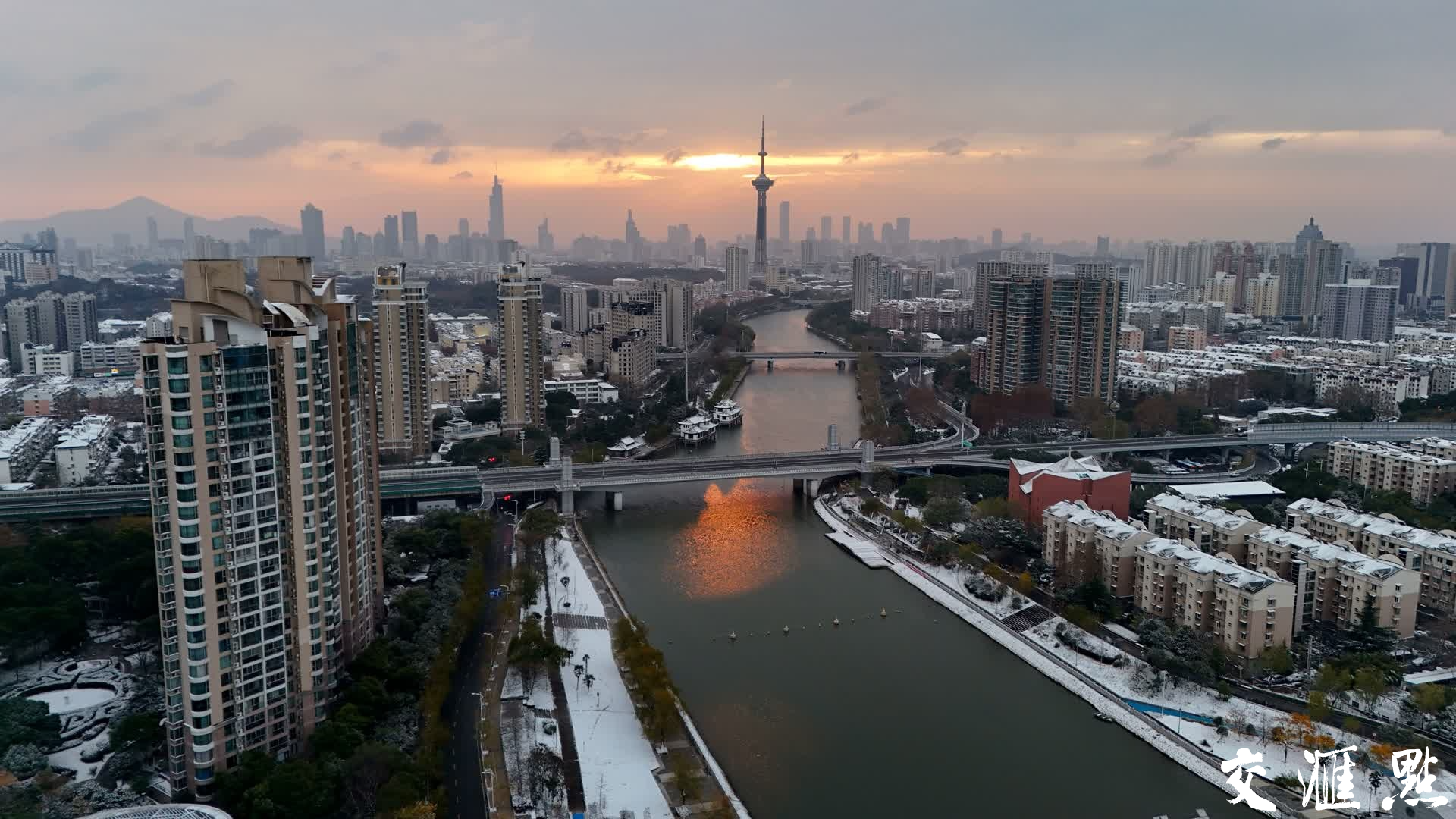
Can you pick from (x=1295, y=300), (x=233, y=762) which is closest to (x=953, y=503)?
(x=233, y=762)

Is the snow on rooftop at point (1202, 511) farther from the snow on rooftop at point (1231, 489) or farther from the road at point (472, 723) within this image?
the road at point (472, 723)

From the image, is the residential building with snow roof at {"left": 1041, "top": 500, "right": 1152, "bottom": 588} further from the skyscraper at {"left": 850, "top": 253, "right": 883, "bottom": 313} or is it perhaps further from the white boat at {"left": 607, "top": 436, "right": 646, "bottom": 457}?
the skyscraper at {"left": 850, "top": 253, "right": 883, "bottom": 313}

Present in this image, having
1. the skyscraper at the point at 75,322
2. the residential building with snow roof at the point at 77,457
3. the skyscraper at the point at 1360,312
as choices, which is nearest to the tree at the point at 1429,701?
the residential building with snow roof at the point at 77,457

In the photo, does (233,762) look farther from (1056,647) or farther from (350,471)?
(1056,647)

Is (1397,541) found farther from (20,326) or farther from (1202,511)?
(20,326)

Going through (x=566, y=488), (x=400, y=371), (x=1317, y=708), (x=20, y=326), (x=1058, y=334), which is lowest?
(x=1317, y=708)

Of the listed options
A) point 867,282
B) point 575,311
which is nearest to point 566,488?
point 575,311
